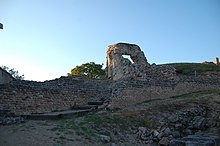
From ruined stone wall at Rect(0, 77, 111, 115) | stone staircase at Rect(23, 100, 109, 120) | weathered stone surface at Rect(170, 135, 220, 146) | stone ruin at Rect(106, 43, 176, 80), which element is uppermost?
stone ruin at Rect(106, 43, 176, 80)

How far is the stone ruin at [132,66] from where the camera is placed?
18031mm

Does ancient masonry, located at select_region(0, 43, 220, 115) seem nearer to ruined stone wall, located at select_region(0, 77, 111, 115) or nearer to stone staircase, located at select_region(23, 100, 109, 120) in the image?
ruined stone wall, located at select_region(0, 77, 111, 115)

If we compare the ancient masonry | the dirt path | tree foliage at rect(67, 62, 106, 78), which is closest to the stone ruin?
the ancient masonry

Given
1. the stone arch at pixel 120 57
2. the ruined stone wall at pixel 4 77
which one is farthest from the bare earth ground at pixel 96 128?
the stone arch at pixel 120 57

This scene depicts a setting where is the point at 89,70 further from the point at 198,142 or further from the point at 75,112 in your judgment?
the point at 198,142

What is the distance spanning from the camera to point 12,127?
8.80 m

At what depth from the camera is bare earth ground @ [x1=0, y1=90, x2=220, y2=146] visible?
7.68 metres

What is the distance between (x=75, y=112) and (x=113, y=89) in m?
4.01

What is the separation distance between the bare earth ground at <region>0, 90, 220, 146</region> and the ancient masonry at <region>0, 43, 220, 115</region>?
194cm

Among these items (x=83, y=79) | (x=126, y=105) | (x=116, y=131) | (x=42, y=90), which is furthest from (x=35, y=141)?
(x=83, y=79)

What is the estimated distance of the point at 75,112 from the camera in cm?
1145

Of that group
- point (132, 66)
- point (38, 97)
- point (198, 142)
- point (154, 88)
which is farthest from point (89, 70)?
point (198, 142)

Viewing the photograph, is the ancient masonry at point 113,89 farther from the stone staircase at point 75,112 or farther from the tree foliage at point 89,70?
the tree foliage at point 89,70

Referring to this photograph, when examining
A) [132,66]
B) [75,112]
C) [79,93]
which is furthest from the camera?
[132,66]
